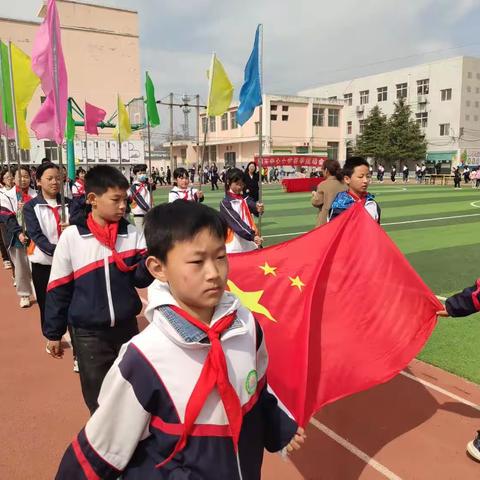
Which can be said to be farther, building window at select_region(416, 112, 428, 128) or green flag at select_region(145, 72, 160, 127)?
building window at select_region(416, 112, 428, 128)

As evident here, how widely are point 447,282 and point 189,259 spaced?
707 cm

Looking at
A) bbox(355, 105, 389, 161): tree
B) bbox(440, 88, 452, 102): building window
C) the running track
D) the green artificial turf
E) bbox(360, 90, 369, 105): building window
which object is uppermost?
bbox(360, 90, 369, 105): building window

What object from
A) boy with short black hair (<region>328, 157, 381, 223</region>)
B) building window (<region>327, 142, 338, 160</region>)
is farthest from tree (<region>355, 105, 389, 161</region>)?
boy with short black hair (<region>328, 157, 381, 223</region>)

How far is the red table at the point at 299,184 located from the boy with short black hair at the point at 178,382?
28.0m

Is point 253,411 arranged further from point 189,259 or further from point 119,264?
point 119,264

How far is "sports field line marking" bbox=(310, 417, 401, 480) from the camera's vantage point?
9.72 feet

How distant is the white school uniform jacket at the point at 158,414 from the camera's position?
145cm

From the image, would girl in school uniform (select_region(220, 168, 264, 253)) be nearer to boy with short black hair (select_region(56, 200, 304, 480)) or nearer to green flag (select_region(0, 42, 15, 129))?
green flag (select_region(0, 42, 15, 129))

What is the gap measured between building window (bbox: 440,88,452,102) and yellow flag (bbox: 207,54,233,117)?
2229 inches

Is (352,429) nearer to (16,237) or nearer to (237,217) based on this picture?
(237,217)

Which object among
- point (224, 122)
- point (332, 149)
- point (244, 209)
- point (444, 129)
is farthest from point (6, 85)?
point (444, 129)

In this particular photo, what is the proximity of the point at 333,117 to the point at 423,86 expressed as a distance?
11773mm

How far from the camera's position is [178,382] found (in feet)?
4.79

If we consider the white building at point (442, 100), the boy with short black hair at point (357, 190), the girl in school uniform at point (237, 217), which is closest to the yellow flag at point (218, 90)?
the girl in school uniform at point (237, 217)
